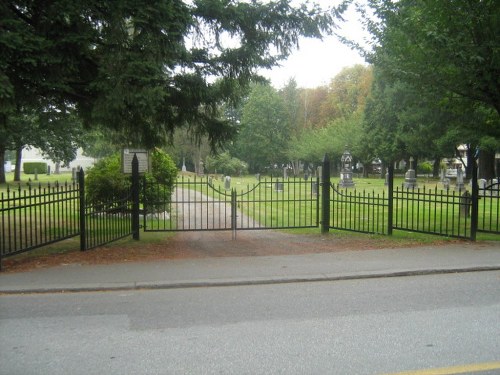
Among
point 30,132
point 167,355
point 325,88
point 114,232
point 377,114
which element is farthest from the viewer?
point 325,88

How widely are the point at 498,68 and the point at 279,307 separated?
737 centimetres

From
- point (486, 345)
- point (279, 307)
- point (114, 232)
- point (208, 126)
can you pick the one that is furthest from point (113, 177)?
point (486, 345)

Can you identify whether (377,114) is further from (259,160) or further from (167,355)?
(167,355)

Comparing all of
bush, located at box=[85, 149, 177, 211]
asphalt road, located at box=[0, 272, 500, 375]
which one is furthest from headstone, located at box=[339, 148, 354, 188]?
asphalt road, located at box=[0, 272, 500, 375]

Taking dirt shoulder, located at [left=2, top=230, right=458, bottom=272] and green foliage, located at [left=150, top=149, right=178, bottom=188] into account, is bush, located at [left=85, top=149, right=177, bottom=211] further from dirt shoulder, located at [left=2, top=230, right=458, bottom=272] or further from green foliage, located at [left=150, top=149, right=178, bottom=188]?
dirt shoulder, located at [left=2, top=230, right=458, bottom=272]

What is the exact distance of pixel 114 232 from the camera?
1123cm

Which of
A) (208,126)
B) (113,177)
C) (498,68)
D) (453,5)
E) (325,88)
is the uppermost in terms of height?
(325,88)

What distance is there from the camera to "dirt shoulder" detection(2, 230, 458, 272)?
29.6 ft

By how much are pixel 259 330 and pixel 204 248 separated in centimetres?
537

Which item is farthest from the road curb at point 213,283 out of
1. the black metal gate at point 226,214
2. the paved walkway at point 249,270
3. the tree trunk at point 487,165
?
the tree trunk at point 487,165

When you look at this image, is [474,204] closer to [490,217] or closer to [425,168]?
[490,217]

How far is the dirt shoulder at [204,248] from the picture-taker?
903cm

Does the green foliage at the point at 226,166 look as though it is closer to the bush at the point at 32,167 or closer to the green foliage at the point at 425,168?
the bush at the point at 32,167

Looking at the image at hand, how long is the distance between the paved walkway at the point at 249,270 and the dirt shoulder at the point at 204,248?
517 millimetres
